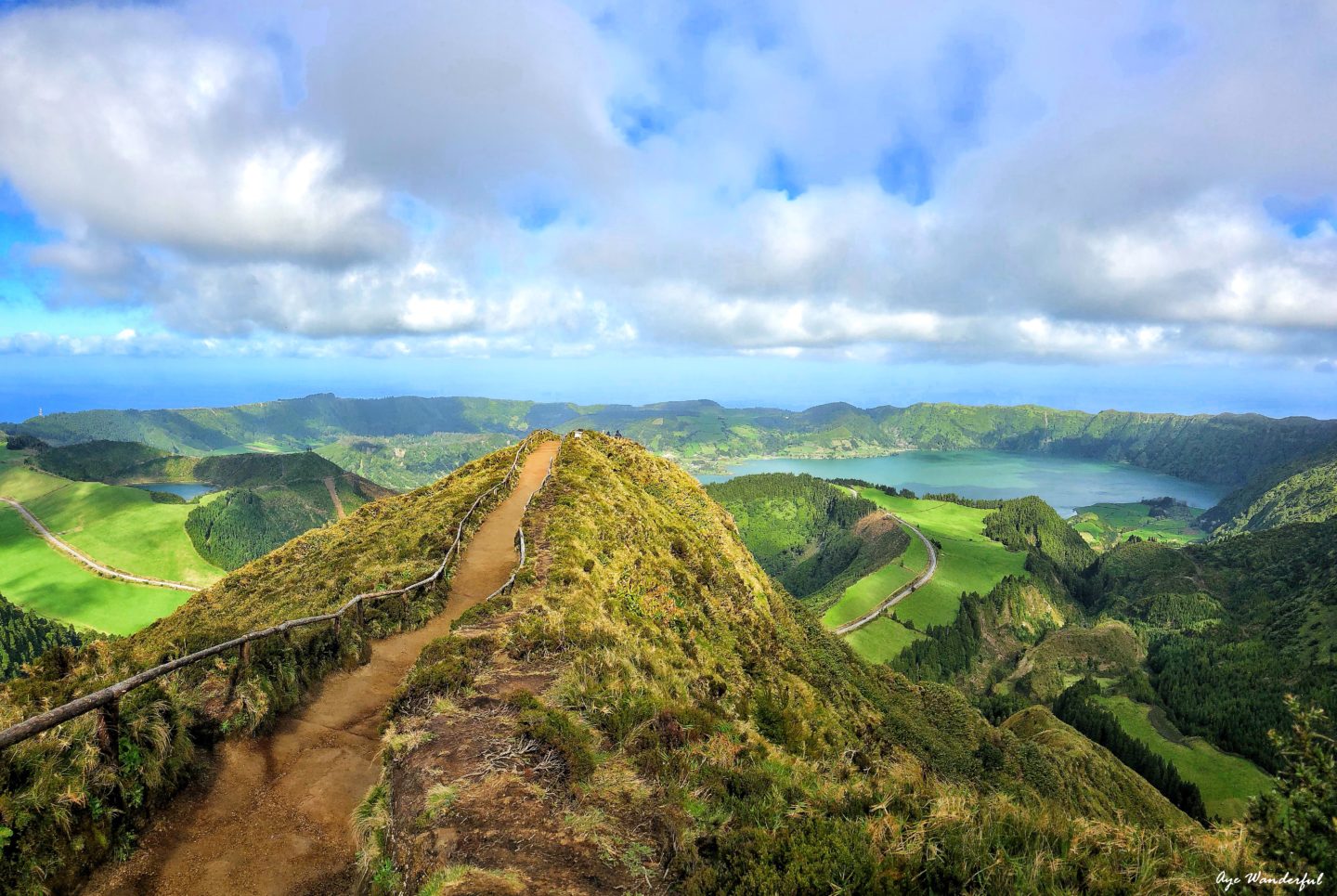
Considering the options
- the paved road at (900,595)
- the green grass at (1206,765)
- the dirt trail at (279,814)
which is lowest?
the green grass at (1206,765)

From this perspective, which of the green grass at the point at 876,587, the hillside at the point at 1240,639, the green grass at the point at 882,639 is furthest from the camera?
the green grass at the point at 876,587

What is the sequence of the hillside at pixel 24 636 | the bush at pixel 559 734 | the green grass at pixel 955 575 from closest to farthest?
the bush at pixel 559 734
the hillside at pixel 24 636
the green grass at pixel 955 575

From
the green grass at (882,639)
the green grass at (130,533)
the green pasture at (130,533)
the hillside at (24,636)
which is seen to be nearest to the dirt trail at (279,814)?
the green grass at (882,639)

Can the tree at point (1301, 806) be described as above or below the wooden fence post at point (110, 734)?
above

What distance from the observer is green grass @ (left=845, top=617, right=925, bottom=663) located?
114562 millimetres

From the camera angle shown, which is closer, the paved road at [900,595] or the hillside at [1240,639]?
the hillside at [1240,639]

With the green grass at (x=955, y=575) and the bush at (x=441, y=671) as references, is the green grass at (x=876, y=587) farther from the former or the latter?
the bush at (x=441, y=671)

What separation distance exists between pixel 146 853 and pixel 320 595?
45.4ft

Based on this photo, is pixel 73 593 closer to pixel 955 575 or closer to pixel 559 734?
pixel 559 734

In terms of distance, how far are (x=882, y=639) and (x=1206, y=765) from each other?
2070 inches

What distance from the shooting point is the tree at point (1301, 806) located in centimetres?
602

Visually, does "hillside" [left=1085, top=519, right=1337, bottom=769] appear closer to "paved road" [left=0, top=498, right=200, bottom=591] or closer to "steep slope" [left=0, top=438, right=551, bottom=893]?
"steep slope" [left=0, top=438, right=551, bottom=893]

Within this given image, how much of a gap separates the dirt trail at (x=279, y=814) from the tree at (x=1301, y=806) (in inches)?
482

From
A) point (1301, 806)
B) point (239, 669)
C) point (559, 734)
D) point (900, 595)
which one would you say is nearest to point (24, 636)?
point (239, 669)
